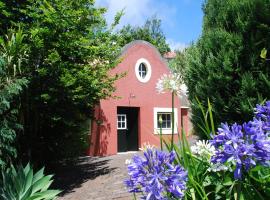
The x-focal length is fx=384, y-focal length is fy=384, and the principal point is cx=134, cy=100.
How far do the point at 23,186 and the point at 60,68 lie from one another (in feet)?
18.3

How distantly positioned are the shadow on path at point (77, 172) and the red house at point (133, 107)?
1.74m

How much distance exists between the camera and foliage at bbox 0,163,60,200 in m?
6.10

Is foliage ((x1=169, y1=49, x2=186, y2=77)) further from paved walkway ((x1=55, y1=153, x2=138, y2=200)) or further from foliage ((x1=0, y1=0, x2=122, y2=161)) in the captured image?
paved walkway ((x1=55, y1=153, x2=138, y2=200))

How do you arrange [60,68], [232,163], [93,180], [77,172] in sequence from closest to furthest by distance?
1. [232,163]
2. [60,68]
3. [93,180]
4. [77,172]

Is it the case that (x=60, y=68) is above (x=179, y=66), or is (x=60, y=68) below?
below

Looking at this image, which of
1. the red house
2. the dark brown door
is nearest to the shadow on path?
the red house

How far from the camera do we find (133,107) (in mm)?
20109

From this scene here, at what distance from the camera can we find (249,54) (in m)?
4.68

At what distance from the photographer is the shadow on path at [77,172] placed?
39.0 ft

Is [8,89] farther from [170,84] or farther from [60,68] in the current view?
[170,84]

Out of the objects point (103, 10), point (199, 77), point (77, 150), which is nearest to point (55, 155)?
point (77, 150)

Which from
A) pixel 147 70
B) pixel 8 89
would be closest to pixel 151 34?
pixel 147 70

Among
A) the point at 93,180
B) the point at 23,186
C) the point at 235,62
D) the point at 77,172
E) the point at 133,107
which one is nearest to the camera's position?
the point at 235,62

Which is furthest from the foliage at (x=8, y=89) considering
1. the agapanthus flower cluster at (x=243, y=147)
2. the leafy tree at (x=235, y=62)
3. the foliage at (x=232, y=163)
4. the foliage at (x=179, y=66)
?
the agapanthus flower cluster at (x=243, y=147)
